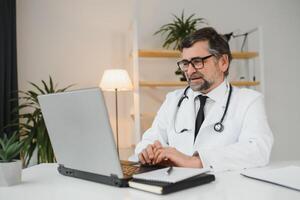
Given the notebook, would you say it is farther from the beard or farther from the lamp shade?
the lamp shade

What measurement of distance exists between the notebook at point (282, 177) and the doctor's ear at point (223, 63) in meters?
0.81

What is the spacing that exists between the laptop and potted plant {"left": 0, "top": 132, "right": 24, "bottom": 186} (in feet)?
0.46

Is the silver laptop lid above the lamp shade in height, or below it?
below

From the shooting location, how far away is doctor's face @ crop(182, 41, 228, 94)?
5.47 ft

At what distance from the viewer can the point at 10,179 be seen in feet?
3.22

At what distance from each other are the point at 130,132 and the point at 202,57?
1862mm

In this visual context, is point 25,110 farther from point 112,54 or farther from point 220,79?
point 220,79

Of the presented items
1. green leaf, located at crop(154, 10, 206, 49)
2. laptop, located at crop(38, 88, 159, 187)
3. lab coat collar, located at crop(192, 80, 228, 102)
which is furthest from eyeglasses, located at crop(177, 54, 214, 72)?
green leaf, located at crop(154, 10, 206, 49)

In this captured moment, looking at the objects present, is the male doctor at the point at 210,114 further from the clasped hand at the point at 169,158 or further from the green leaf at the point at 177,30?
the green leaf at the point at 177,30

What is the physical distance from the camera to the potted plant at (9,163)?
0.97m

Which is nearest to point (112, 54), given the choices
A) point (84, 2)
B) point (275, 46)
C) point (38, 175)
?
point (84, 2)

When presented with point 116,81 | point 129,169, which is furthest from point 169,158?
point 116,81

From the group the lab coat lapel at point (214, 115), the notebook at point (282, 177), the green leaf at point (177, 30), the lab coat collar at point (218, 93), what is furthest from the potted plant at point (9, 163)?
the green leaf at point (177, 30)

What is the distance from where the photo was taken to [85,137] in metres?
0.95
